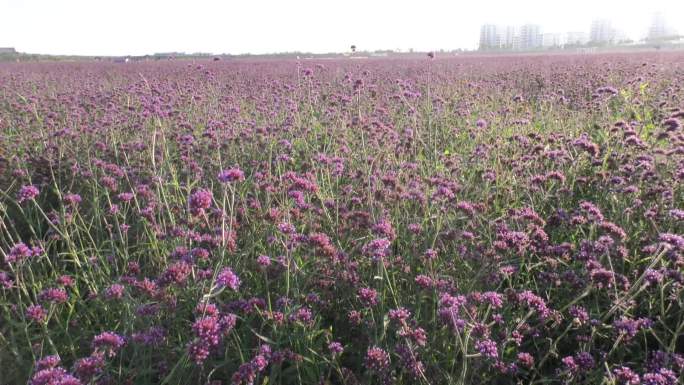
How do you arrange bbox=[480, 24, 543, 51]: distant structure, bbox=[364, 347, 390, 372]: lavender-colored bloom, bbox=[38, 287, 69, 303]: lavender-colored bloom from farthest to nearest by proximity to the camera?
bbox=[480, 24, 543, 51]: distant structure < bbox=[38, 287, 69, 303]: lavender-colored bloom < bbox=[364, 347, 390, 372]: lavender-colored bloom

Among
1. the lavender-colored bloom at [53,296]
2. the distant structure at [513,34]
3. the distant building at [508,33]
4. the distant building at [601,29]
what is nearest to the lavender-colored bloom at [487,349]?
the lavender-colored bloom at [53,296]

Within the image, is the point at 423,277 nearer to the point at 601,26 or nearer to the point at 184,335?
the point at 184,335

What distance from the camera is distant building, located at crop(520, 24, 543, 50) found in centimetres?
15539

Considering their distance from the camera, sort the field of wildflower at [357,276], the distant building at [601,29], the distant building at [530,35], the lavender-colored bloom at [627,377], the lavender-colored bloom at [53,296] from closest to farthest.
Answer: the lavender-colored bloom at [627,377] → the field of wildflower at [357,276] → the lavender-colored bloom at [53,296] → the distant building at [530,35] → the distant building at [601,29]

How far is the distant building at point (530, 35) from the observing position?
15539 cm

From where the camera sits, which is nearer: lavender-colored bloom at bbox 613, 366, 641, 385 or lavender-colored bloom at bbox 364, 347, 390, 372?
lavender-colored bloom at bbox 613, 366, 641, 385

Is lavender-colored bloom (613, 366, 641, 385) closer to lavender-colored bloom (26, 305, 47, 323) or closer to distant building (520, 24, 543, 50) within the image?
lavender-colored bloom (26, 305, 47, 323)

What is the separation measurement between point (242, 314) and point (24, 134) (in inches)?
167

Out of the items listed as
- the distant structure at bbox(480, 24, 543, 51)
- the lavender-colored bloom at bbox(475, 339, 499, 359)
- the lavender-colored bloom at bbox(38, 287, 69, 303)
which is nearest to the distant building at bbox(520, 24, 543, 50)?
the distant structure at bbox(480, 24, 543, 51)

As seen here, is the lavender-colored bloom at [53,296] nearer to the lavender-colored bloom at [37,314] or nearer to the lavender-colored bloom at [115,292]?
the lavender-colored bloom at [37,314]

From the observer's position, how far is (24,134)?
506 cm

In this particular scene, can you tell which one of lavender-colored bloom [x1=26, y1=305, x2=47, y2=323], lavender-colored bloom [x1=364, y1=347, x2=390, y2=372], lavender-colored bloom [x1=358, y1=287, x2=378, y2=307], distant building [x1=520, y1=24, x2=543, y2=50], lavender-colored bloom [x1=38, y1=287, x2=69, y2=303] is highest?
distant building [x1=520, y1=24, x2=543, y2=50]

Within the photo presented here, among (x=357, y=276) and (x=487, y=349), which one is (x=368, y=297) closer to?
(x=357, y=276)

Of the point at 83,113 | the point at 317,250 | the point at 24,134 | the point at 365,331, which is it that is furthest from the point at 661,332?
the point at 83,113
